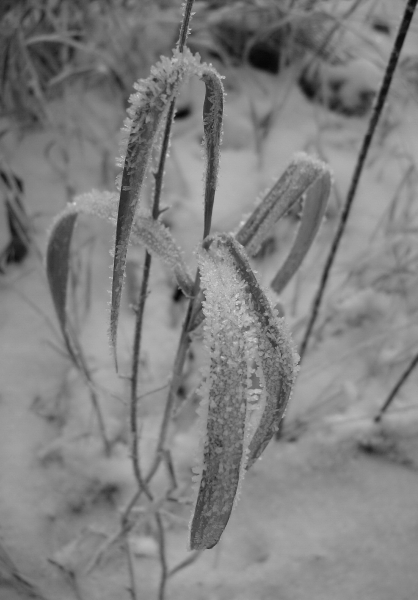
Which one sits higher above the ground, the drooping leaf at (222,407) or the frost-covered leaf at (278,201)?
the frost-covered leaf at (278,201)

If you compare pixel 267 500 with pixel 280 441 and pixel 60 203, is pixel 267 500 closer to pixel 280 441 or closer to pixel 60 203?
pixel 280 441

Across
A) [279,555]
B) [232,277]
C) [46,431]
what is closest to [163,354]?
[46,431]

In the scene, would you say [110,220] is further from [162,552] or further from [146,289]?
[162,552]

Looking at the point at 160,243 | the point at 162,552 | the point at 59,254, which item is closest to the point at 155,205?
the point at 160,243

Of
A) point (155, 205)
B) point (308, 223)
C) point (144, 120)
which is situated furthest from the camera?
point (308, 223)

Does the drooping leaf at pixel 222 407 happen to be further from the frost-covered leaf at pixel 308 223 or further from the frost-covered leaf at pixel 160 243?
the frost-covered leaf at pixel 308 223

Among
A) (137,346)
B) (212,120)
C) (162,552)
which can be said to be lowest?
(162,552)

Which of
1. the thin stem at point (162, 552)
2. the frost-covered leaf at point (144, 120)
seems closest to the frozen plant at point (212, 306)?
the frost-covered leaf at point (144, 120)
